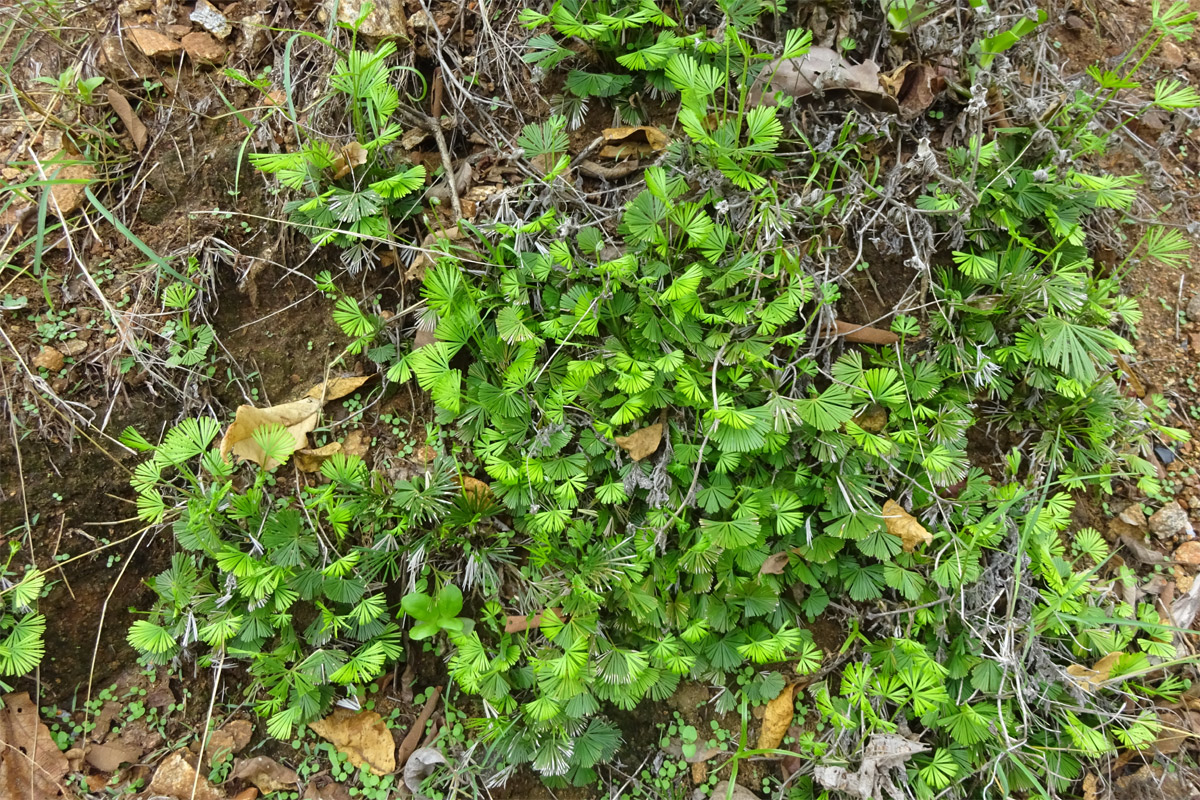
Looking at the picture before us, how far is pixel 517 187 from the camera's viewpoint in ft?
7.14

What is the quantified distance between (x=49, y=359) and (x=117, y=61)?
38.0 inches

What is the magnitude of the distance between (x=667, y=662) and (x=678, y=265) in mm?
1109

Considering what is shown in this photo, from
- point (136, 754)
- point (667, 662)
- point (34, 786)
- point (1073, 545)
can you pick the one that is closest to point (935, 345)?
point (1073, 545)

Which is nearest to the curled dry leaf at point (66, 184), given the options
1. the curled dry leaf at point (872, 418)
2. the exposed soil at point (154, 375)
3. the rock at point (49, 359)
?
the exposed soil at point (154, 375)

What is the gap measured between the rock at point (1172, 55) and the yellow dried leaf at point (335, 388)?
10.2 feet

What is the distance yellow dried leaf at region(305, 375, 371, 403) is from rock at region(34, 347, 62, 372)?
2.32ft

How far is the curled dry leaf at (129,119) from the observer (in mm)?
2189

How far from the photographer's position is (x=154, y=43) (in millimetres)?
2213

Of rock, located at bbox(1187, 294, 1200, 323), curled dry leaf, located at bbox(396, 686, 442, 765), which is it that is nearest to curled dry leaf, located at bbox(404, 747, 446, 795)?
curled dry leaf, located at bbox(396, 686, 442, 765)

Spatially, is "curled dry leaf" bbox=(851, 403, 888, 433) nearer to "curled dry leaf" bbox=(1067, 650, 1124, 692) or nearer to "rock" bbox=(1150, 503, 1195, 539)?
"curled dry leaf" bbox=(1067, 650, 1124, 692)

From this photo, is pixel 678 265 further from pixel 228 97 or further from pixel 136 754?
pixel 136 754

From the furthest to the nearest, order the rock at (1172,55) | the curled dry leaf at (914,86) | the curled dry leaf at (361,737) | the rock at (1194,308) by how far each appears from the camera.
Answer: the rock at (1172,55) < the rock at (1194,308) < the curled dry leaf at (914,86) < the curled dry leaf at (361,737)

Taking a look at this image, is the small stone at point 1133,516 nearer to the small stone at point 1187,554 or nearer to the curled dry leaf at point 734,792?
the small stone at point 1187,554

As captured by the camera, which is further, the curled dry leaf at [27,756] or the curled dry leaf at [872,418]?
the curled dry leaf at [872,418]
